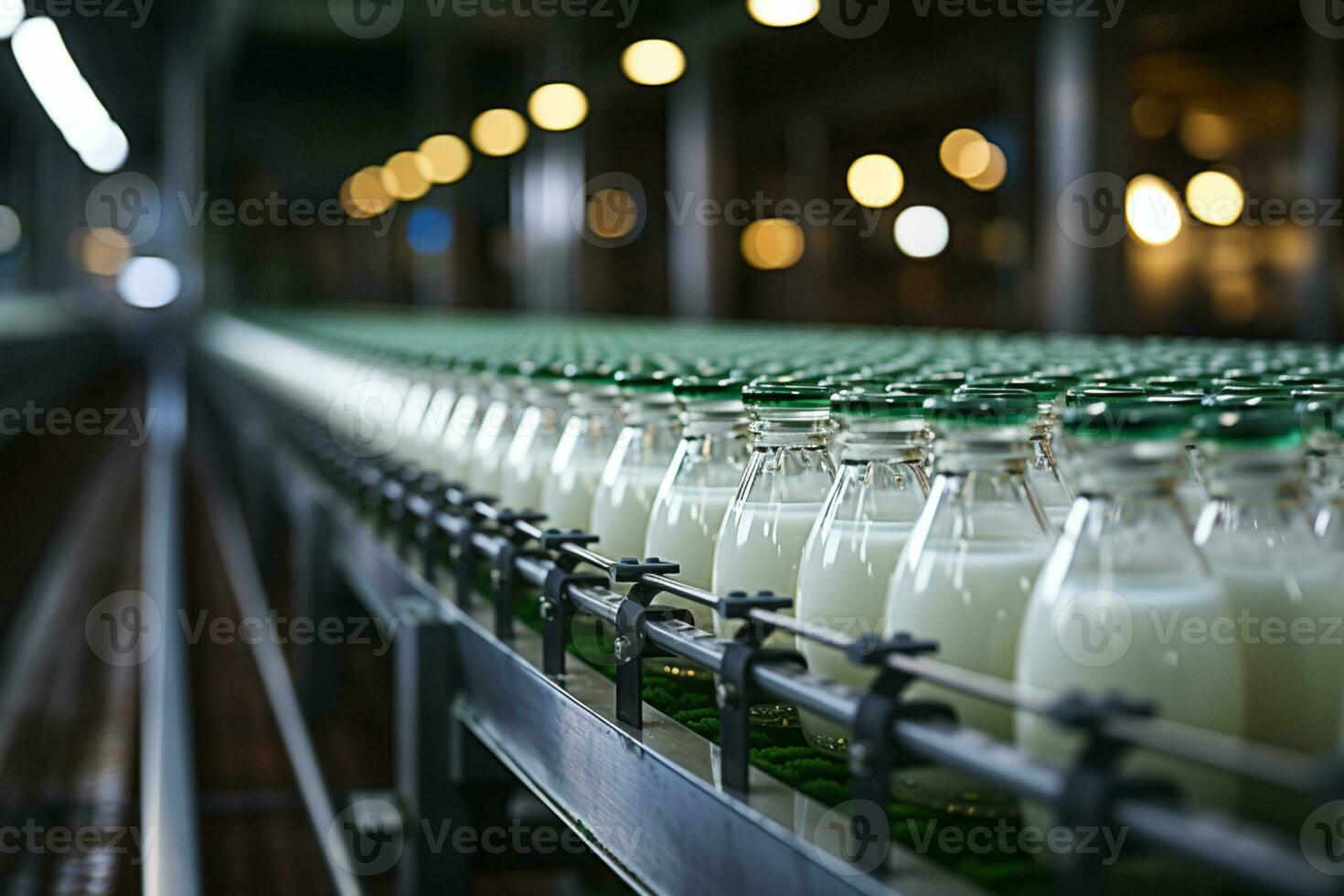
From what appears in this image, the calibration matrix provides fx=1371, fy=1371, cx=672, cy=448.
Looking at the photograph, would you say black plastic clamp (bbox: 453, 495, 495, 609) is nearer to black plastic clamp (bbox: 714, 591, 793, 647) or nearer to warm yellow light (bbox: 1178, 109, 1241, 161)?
black plastic clamp (bbox: 714, 591, 793, 647)

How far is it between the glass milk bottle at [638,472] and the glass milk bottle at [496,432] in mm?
363

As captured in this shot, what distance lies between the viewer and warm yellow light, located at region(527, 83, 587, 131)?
8.41m

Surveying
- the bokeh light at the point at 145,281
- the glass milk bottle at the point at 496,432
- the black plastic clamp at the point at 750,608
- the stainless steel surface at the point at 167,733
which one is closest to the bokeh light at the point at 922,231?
the stainless steel surface at the point at 167,733

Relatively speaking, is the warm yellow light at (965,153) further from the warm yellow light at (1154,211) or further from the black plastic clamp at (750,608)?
the black plastic clamp at (750,608)

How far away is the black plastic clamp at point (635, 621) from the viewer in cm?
90

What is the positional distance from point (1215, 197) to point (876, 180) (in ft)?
10.8

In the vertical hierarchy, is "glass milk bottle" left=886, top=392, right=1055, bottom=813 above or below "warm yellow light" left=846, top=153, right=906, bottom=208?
below

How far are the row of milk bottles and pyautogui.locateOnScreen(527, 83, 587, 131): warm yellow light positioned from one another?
778cm

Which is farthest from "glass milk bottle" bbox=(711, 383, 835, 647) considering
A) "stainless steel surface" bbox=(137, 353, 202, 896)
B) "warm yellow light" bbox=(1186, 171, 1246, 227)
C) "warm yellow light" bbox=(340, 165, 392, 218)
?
"warm yellow light" bbox=(340, 165, 392, 218)

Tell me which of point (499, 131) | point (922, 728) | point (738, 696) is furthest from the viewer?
point (499, 131)

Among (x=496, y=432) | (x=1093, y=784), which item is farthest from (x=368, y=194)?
(x=1093, y=784)

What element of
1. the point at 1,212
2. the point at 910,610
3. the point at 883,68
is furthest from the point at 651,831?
the point at 1,212

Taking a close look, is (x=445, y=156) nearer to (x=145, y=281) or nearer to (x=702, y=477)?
(x=702, y=477)

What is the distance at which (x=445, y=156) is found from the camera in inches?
508
